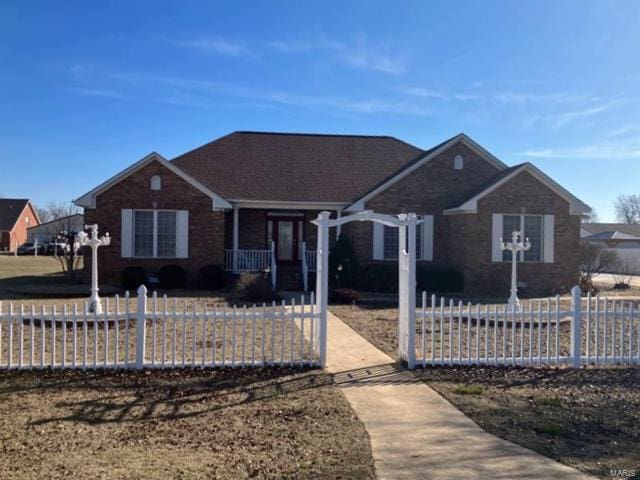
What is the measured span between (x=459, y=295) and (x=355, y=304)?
14.9 ft

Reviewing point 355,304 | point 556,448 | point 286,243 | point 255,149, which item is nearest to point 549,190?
point 355,304

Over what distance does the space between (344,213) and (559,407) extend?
16158mm

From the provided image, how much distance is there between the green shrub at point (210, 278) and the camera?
19.6m

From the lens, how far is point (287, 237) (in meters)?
23.2

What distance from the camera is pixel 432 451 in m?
5.12

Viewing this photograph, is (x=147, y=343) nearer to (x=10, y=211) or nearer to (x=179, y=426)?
(x=179, y=426)

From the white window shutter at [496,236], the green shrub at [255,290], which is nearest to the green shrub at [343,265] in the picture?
the green shrub at [255,290]

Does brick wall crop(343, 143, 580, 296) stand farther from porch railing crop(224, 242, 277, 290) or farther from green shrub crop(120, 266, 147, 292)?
green shrub crop(120, 266, 147, 292)

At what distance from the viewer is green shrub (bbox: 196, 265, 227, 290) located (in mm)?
19625

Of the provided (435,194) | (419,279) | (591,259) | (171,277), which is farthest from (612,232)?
(171,277)

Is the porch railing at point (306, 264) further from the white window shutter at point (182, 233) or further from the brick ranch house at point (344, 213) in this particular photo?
the white window shutter at point (182, 233)

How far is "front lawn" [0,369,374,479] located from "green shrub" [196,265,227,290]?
11880 millimetres

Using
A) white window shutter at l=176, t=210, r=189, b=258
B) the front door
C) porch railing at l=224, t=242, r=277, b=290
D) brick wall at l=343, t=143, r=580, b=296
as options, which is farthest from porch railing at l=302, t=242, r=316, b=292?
white window shutter at l=176, t=210, r=189, b=258

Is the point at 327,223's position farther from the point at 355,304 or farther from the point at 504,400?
the point at 355,304
